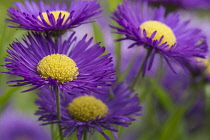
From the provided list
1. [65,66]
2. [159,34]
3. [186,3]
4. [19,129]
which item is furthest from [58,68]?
[186,3]

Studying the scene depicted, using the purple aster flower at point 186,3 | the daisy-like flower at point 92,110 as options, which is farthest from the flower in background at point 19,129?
the purple aster flower at point 186,3

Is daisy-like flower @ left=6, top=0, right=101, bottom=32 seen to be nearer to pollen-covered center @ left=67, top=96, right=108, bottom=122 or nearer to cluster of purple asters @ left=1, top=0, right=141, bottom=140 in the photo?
cluster of purple asters @ left=1, top=0, right=141, bottom=140

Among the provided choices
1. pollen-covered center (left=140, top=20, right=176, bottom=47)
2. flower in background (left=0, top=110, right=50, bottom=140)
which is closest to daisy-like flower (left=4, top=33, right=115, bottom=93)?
pollen-covered center (left=140, top=20, right=176, bottom=47)

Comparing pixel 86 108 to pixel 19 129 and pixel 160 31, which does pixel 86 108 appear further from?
pixel 19 129

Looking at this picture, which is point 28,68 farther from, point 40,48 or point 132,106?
point 132,106

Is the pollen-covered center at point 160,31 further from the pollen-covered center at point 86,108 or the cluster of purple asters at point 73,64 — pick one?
the pollen-covered center at point 86,108

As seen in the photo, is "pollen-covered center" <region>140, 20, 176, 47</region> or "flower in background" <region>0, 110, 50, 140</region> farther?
"flower in background" <region>0, 110, 50, 140</region>

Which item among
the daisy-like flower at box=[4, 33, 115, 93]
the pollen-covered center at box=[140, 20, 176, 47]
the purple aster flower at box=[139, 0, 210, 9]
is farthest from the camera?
the purple aster flower at box=[139, 0, 210, 9]

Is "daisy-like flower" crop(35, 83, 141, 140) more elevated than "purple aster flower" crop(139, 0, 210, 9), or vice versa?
"purple aster flower" crop(139, 0, 210, 9)
